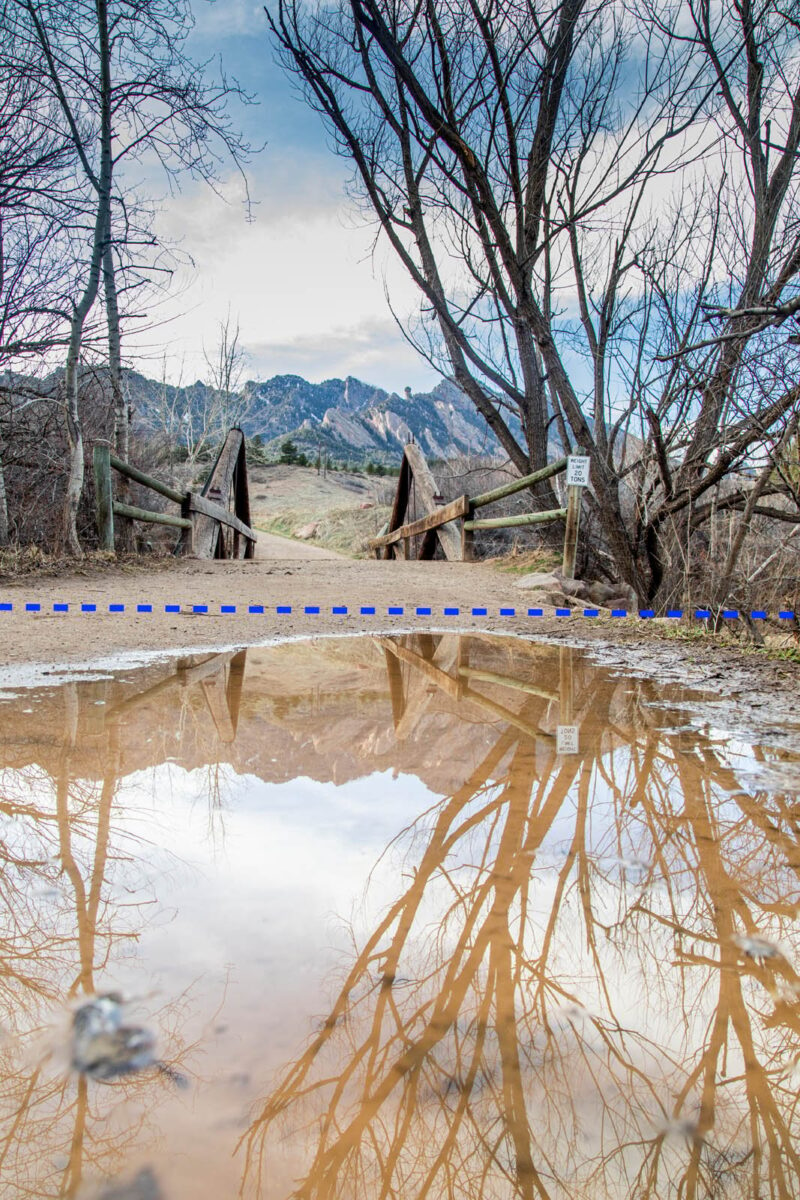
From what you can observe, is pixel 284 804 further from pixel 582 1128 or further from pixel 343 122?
pixel 343 122

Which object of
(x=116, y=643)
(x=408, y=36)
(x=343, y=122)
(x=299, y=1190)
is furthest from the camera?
(x=343, y=122)

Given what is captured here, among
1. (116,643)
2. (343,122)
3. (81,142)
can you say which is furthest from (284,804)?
(81,142)

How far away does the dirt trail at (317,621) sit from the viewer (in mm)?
3064

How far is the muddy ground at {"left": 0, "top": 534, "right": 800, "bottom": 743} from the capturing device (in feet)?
9.76

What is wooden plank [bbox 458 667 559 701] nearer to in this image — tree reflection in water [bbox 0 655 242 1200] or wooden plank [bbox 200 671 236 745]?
wooden plank [bbox 200 671 236 745]

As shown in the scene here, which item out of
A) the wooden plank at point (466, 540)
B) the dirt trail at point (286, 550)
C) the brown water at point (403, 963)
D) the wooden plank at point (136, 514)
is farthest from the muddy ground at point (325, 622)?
the dirt trail at point (286, 550)

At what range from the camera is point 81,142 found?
702 cm

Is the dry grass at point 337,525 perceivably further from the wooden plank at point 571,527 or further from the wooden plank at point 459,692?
the wooden plank at point 459,692

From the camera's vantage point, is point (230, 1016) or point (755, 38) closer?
point (230, 1016)

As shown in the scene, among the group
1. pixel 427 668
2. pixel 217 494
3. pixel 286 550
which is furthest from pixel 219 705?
pixel 286 550

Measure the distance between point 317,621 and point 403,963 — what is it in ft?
12.3

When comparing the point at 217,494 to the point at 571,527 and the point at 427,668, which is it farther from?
the point at 427,668

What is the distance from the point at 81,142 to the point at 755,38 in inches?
245

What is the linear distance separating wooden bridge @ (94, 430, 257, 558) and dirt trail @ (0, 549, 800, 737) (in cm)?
76
